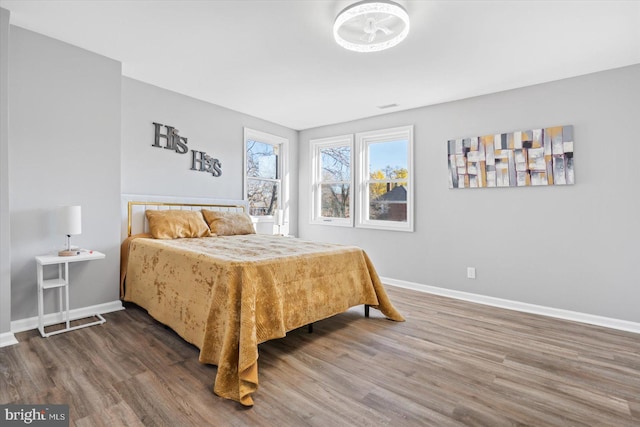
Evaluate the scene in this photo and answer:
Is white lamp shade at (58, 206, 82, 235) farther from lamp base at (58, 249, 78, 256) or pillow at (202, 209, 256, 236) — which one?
pillow at (202, 209, 256, 236)

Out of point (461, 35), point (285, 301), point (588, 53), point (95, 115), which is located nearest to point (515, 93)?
point (588, 53)

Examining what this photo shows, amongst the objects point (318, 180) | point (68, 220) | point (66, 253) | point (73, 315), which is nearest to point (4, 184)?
point (68, 220)

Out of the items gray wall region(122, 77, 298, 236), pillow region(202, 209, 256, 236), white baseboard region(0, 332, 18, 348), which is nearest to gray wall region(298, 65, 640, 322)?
pillow region(202, 209, 256, 236)

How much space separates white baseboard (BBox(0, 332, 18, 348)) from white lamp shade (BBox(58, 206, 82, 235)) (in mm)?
825

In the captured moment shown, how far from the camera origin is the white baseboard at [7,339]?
230cm

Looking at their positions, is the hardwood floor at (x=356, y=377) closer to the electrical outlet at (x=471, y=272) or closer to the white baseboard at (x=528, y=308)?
the white baseboard at (x=528, y=308)

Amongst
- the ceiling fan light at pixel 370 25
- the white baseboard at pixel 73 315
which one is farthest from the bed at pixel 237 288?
the ceiling fan light at pixel 370 25

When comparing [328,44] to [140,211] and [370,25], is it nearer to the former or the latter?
[370,25]

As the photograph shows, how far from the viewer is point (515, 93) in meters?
3.52

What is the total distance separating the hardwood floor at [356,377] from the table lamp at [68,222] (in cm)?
74

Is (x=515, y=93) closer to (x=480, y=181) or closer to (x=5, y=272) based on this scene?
(x=480, y=181)

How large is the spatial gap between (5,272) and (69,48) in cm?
200

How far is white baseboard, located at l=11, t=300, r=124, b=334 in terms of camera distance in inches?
101

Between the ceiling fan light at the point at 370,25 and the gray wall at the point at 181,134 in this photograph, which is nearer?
the ceiling fan light at the point at 370,25
